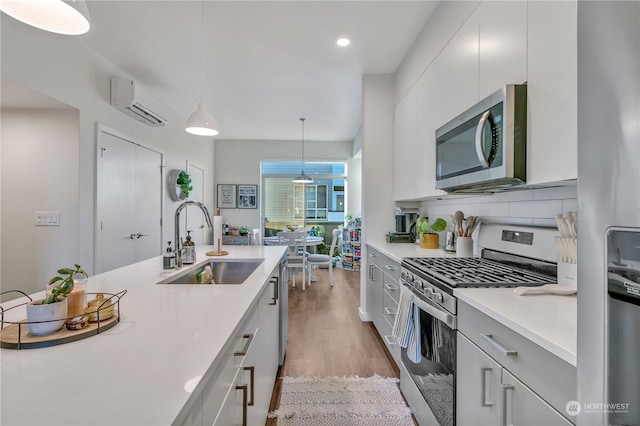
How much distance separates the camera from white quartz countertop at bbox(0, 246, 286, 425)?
50 centimetres

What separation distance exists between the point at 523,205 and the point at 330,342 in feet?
6.40

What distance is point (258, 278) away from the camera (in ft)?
5.00

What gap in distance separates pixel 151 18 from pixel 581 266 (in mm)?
3196

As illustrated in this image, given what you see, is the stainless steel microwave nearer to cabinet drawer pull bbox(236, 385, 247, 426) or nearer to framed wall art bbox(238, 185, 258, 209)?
cabinet drawer pull bbox(236, 385, 247, 426)

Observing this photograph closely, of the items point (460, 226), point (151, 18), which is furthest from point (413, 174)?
point (151, 18)

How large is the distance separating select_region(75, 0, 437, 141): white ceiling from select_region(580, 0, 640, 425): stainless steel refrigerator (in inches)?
87.5

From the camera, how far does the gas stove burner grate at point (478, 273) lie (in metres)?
1.27

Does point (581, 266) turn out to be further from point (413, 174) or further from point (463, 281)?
point (413, 174)

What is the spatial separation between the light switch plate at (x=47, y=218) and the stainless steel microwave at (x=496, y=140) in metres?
3.48

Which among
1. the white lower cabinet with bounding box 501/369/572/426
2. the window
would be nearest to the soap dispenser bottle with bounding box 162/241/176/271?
the white lower cabinet with bounding box 501/369/572/426

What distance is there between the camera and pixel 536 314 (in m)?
0.92

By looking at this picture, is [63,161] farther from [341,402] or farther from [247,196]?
[247,196]

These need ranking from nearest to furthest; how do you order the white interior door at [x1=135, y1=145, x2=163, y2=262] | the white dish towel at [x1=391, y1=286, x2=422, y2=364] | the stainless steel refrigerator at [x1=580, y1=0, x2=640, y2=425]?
the stainless steel refrigerator at [x1=580, y1=0, x2=640, y2=425] < the white dish towel at [x1=391, y1=286, x2=422, y2=364] < the white interior door at [x1=135, y1=145, x2=163, y2=262]

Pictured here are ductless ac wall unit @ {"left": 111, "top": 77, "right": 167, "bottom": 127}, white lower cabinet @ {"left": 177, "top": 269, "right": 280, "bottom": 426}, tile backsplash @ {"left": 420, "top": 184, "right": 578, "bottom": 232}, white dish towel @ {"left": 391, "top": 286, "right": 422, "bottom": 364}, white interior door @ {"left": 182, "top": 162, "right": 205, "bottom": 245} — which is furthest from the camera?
white interior door @ {"left": 182, "top": 162, "right": 205, "bottom": 245}
